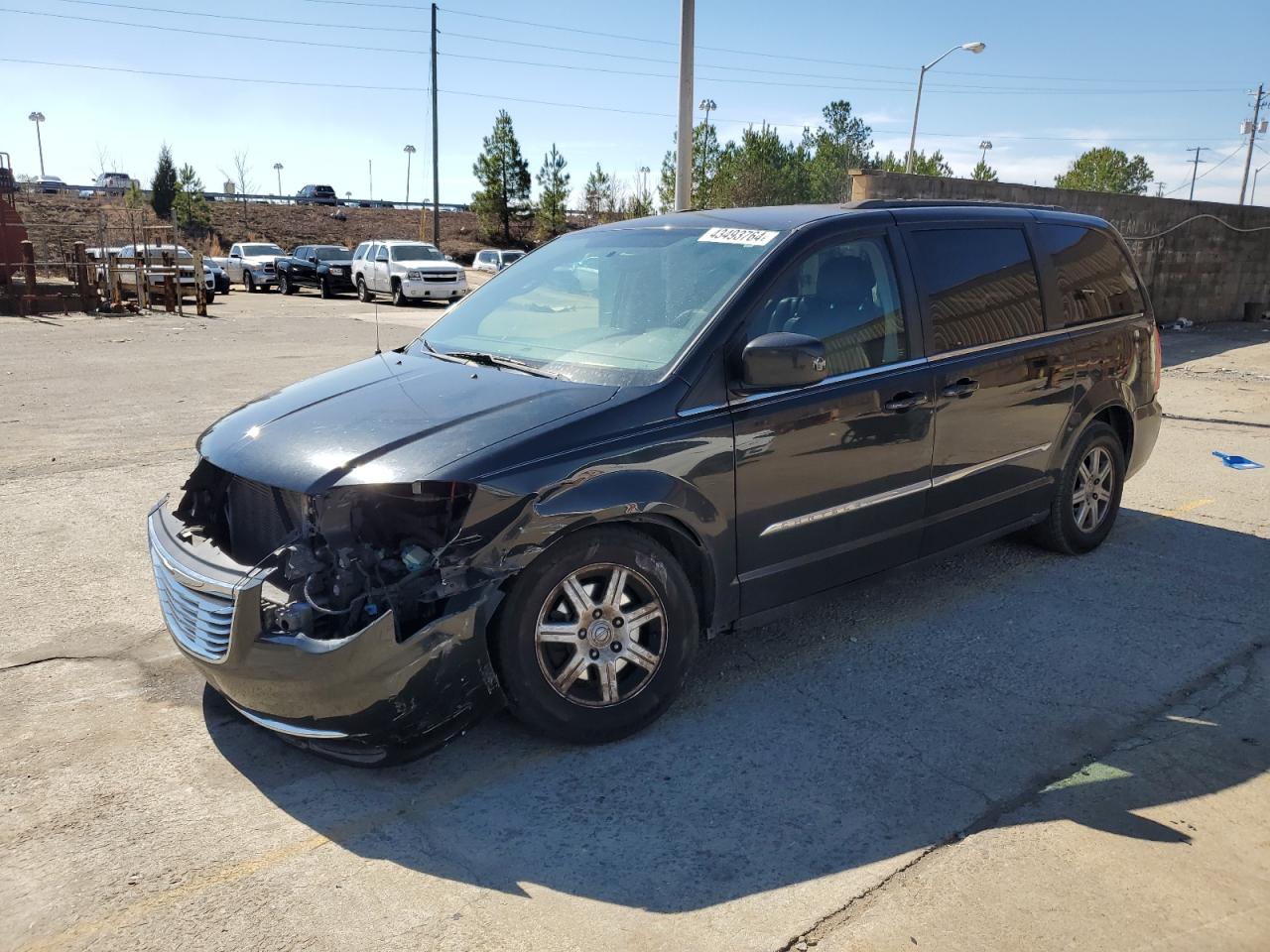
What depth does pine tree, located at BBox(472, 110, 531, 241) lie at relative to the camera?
6178 centimetres

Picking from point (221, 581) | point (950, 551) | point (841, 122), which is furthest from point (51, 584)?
point (841, 122)

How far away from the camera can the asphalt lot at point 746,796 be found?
2682mm

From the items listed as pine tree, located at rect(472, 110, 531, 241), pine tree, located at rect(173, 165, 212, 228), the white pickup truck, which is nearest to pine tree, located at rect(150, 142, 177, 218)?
pine tree, located at rect(173, 165, 212, 228)

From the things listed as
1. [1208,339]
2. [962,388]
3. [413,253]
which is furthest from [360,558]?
[413,253]

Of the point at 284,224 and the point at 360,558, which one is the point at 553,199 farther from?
the point at 360,558

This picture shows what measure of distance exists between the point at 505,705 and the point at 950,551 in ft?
8.04

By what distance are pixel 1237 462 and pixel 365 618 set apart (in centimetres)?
782

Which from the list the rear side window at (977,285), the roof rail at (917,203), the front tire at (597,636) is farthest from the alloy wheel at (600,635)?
the roof rail at (917,203)

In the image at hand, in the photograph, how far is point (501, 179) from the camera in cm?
6203

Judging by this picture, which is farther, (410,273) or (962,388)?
(410,273)

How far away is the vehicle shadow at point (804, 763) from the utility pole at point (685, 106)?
21.0ft

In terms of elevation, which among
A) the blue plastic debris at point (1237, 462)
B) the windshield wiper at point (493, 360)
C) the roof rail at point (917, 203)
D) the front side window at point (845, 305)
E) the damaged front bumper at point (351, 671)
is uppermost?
the roof rail at point (917, 203)

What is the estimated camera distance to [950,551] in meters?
4.77

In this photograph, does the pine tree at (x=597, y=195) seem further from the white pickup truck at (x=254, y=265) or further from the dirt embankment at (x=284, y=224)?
the white pickup truck at (x=254, y=265)
